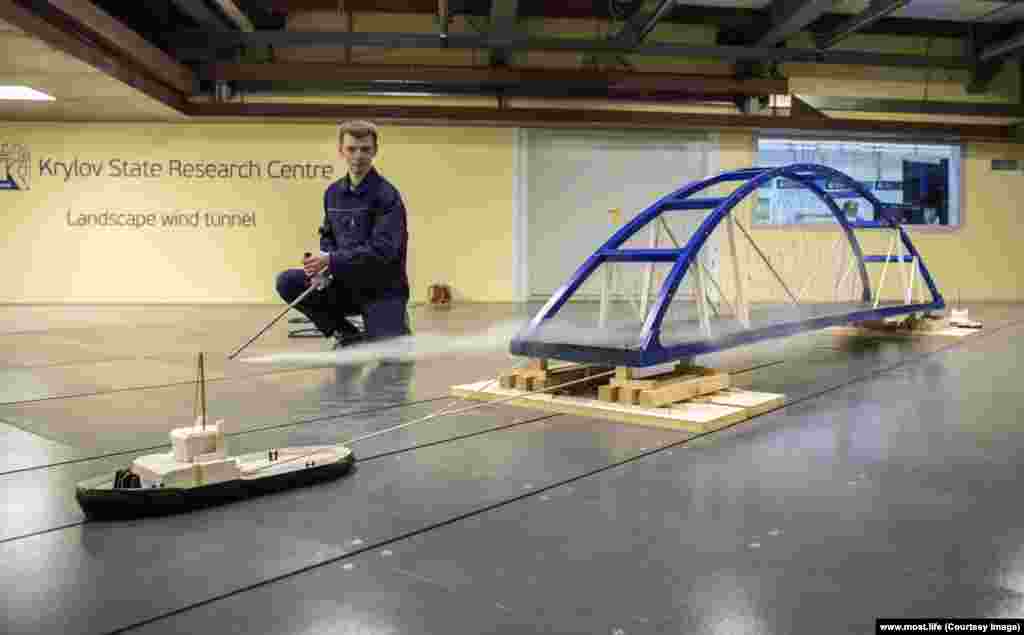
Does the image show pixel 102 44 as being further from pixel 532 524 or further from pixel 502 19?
pixel 532 524

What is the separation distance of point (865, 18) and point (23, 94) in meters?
9.53

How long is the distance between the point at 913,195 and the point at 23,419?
12.2 m

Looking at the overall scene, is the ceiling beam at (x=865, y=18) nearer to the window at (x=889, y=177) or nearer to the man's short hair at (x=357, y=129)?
the window at (x=889, y=177)

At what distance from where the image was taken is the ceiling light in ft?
29.4

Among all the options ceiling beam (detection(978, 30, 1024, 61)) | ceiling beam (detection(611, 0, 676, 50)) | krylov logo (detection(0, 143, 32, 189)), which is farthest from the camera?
krylov logo (detection(0, 143, 32, 189))

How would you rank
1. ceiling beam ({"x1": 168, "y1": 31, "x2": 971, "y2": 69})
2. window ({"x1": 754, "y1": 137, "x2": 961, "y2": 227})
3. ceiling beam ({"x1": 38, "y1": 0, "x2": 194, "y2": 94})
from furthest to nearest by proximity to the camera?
window ({"x1": 754, "y1": 137, "x2": 961, "y2": 227}), ceiling beam ({"x1": 168, "y1": 31, "x2": 971, "y2": 69}), ceiling beam ({"x1": 38, "y1": 0, "x2": 194, "y2": 94})

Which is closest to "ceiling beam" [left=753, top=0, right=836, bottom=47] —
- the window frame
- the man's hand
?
the window frame

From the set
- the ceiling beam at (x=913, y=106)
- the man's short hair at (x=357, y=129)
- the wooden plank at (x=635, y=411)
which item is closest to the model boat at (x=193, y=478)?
the wooden plank at (x=635, y=411)

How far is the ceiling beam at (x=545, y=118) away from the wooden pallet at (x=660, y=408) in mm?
7508

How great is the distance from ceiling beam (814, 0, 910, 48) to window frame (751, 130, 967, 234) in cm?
140

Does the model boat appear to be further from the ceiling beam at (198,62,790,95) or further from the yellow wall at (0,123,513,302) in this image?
the yellow wall at (0,123,513,302)

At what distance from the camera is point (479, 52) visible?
429 inches

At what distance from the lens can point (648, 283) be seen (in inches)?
180

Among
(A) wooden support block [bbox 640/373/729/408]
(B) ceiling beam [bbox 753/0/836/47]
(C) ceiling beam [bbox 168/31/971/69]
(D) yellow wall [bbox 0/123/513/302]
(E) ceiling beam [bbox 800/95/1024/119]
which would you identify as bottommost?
(A) wooden support block [bbox 640/373/729/408]
